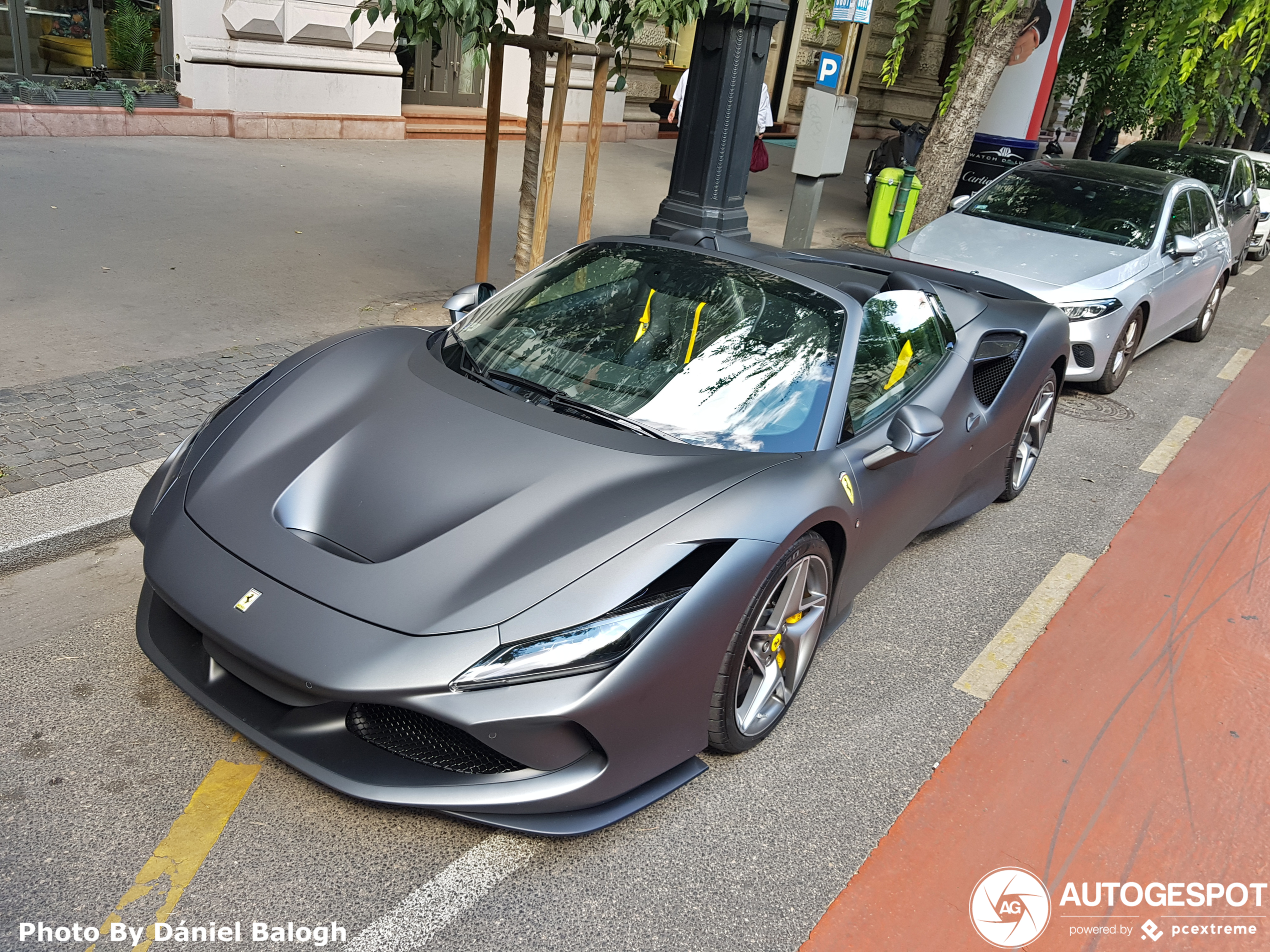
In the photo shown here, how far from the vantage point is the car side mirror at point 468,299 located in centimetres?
411

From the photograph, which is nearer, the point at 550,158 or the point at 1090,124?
the point at 550,158

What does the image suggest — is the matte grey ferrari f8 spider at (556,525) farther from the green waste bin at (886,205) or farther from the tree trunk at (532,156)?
the green waste bin at (886,205)

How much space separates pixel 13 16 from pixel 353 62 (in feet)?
12.2

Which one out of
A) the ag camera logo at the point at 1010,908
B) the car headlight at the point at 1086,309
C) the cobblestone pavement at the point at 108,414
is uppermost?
the car headlight at the point at 1086,309

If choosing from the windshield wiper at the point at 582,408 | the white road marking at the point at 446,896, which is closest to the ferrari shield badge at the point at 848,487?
the windshield wiper at the point at 582,408

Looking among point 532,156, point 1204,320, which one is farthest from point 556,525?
point 1204,320

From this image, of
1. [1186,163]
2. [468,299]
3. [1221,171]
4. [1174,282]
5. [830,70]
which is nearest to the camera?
[468,299]

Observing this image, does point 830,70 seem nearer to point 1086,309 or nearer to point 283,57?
point 1086,309

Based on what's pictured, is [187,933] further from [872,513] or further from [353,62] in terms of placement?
[353,62]

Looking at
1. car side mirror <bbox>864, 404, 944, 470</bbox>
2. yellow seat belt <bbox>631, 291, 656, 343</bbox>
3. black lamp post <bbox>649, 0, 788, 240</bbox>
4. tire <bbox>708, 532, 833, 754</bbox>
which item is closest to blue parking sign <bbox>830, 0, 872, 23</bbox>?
black lamp post <bbox>649, 0, 788, 240</bbox>

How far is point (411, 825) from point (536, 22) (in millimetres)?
4768

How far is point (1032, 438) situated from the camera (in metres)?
5.40

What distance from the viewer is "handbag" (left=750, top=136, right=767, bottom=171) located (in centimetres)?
1305

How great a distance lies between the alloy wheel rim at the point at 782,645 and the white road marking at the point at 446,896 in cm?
76
